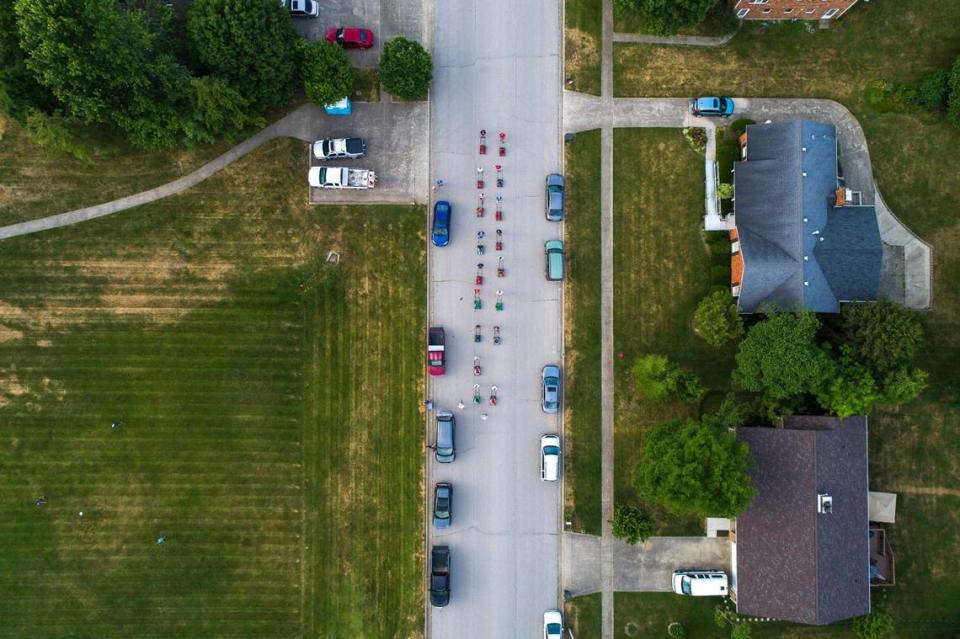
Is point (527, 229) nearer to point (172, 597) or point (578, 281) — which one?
point (578, 281)

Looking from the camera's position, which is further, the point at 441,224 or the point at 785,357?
the point at 441,224

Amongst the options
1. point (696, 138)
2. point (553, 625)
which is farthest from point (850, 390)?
point (553, 625)

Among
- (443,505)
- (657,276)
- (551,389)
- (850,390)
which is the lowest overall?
(443,505)

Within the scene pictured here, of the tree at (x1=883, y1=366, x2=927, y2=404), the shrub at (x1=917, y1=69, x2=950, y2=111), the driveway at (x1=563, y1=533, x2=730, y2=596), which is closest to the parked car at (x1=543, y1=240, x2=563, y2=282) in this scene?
the driveway at (x1=563, y1=533, x2=730, y2=596)

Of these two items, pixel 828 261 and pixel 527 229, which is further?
pixel 527 229

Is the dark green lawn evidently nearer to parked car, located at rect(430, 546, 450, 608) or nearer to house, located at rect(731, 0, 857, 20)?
parked car, located at rect(430, 546, 450, 608)

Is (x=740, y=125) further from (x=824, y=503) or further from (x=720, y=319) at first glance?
(x=824, y=503)

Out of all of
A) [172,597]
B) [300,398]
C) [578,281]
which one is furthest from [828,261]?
[172,597]
